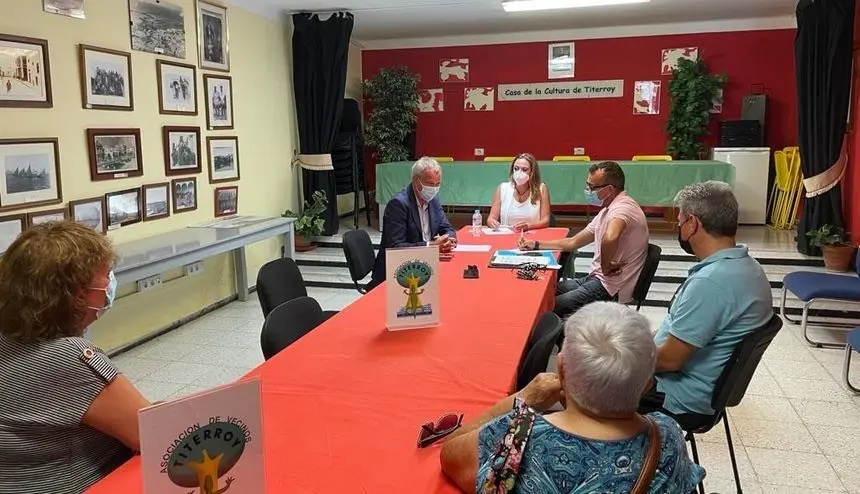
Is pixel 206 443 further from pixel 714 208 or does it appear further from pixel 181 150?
pixel 181 150

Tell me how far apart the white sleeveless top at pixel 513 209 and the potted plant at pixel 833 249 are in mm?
3022

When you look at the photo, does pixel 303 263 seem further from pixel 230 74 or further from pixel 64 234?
pixel 64 234

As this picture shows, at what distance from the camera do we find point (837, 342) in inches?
179

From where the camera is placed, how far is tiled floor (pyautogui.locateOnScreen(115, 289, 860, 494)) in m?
2.80

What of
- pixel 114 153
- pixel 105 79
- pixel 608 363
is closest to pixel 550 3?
pixel 105 79

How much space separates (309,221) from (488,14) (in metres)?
3.25

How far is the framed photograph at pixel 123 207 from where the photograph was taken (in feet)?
14.4

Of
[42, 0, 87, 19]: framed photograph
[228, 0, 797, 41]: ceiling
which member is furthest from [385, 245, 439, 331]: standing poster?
[228, 0, 797, 41]: ceiling

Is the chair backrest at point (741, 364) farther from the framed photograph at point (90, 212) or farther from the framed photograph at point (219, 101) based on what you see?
the framed photograph at point (219, 101)

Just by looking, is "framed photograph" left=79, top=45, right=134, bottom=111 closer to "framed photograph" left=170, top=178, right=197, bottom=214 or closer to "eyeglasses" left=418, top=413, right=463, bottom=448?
"framed photograph" left=170, top=178, right=197, bottom=214

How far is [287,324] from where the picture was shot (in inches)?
99.4

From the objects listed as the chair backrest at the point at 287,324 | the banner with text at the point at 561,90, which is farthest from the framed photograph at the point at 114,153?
the banner with text at the point at 561,90

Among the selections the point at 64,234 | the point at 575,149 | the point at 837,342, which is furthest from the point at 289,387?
the point at 575,149

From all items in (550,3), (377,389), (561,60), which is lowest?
(377,389)
